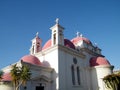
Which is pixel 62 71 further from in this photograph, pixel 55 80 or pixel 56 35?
pixel 56 35

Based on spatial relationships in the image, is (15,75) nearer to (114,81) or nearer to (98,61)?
(114,81)

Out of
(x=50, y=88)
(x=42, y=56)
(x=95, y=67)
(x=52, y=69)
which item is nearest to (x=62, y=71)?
(x=52, y=69)

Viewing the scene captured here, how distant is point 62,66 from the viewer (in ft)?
74.2

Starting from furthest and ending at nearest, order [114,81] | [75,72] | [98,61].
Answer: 1. [98,61]
2. [75,72]
3. [114,81]

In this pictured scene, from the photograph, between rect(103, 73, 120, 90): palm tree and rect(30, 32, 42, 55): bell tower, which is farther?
rect(30, 32, 42, 55): bell tower

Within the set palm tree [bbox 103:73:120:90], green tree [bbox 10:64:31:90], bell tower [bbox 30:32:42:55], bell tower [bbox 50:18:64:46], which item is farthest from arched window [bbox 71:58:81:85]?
green tree [bbox 10:64:31:90]

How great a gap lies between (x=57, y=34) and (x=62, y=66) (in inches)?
204

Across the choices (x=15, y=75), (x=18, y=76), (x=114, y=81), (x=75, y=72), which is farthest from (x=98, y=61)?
(x=15, y=75)

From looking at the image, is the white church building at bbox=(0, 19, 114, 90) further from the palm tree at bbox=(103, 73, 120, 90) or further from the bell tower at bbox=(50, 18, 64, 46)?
the palm tree at bbox=(103, 73, 120, 90)

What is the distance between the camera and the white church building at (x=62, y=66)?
2059 cm

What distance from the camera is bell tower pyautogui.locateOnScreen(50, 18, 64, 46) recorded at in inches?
943

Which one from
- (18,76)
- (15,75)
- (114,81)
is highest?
(15,75)

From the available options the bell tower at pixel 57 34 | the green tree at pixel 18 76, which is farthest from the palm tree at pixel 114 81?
the green tree at pixel 18 76

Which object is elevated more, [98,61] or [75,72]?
[98,61]
